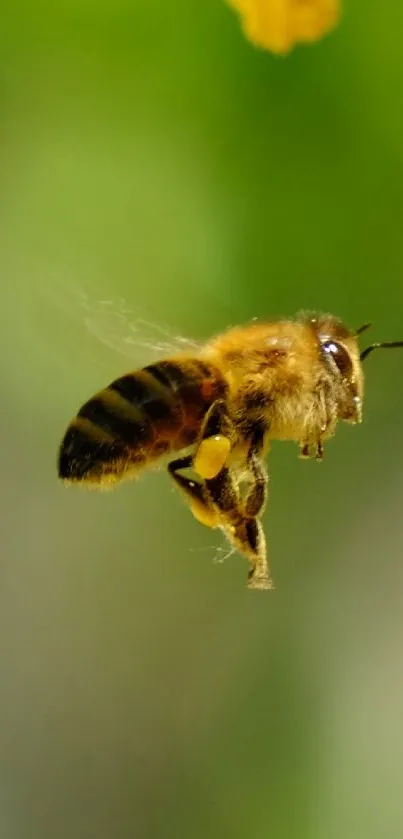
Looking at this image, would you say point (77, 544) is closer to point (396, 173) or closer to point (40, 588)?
point (40, 588)

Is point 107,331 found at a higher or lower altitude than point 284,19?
lower

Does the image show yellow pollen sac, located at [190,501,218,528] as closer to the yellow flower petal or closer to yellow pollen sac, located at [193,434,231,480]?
yellow pollen sac, located at [193,434,231,480]

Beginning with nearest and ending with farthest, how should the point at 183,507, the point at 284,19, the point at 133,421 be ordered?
the point at 133,421, the point at 284,19, the point at 183,507

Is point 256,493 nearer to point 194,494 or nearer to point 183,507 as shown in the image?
point 194,494

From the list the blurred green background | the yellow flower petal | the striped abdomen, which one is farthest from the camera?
the blurred green background

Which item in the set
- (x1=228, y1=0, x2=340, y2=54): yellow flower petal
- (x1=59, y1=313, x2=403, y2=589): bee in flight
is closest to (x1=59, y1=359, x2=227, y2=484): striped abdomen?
(x1=59, y1=313, x2=403, y2=589): bee in flight

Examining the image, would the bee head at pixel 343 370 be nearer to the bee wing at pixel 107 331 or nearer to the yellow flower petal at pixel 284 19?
the bee wing at pixel 107 331

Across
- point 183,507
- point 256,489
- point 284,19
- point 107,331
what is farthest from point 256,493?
point 183,507

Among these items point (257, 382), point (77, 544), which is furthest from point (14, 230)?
point (257, 382)
